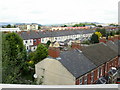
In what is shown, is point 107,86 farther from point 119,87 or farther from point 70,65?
point 70,65

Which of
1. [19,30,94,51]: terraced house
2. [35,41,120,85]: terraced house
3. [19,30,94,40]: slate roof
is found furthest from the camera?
[19,30,94,40]: slate roof

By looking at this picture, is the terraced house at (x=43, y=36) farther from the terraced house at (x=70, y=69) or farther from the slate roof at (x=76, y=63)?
the slate roof at (x=76, y=63)

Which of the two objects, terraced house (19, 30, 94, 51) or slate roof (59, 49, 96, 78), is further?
terraced house (19, 30, 94, 51)

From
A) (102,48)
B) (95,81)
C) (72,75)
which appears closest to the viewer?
(72,75)

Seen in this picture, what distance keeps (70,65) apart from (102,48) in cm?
296

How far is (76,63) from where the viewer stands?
3922 millimetres

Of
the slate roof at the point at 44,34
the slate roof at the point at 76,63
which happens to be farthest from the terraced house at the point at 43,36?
the slate roof at the point at 76,63

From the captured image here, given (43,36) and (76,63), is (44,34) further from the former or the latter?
(76,63)

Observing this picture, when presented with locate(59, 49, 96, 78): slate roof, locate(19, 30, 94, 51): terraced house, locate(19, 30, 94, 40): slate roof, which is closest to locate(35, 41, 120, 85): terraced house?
locate(59, 49, 96, 78): slate roof

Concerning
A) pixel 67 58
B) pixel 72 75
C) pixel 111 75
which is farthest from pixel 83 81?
pixel 111 75

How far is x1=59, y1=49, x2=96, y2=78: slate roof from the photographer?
354 cm

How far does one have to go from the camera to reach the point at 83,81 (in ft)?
11.9

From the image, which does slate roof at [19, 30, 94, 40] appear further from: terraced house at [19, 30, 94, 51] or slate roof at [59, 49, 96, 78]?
slate roof at [59, 49, 96, 78]

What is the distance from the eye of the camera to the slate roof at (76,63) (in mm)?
3542
